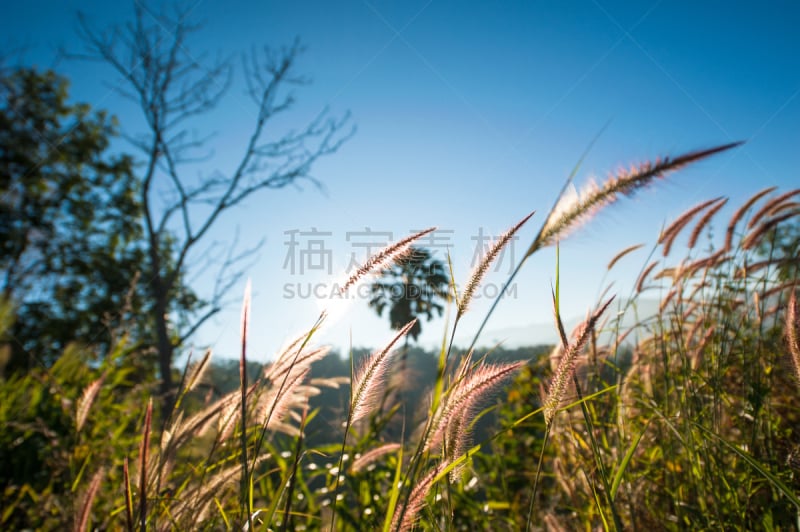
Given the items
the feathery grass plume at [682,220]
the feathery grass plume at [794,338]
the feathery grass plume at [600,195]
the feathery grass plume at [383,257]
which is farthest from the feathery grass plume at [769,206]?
the feathery grass plume at [383,257]

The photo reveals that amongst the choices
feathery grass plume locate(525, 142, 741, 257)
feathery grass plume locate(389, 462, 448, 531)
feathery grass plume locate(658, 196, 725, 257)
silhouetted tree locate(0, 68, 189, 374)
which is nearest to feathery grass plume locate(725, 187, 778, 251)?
feathery grass plume locate(658, 196, 725, 257)

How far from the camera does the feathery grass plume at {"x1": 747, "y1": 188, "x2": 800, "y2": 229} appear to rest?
7.36ft

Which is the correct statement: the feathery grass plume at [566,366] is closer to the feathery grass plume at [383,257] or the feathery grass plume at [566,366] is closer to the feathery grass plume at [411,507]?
the feathery grass plume at [411,507]

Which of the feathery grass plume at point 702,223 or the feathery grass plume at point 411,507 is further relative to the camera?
the feathery grass plume at point 702,223

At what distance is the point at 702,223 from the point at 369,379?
2375 mm

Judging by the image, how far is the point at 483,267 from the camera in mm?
988

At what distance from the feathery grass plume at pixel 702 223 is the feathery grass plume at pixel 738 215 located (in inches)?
6.4

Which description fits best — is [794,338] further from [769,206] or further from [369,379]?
[769,206]

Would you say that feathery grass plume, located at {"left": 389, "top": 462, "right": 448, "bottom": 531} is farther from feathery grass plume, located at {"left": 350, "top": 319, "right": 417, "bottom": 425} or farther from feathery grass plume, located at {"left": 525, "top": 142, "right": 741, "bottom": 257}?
feathery grass plume, located at {"left": 525, "top": 142, "right": 741, "bottom": 257}

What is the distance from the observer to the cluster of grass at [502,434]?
898 millimetres

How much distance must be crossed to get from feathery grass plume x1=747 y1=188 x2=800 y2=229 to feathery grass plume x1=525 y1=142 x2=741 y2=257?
203cm

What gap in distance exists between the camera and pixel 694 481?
1.49 meters

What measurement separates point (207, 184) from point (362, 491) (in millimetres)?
11726

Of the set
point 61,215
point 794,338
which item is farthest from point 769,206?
point 61,215
